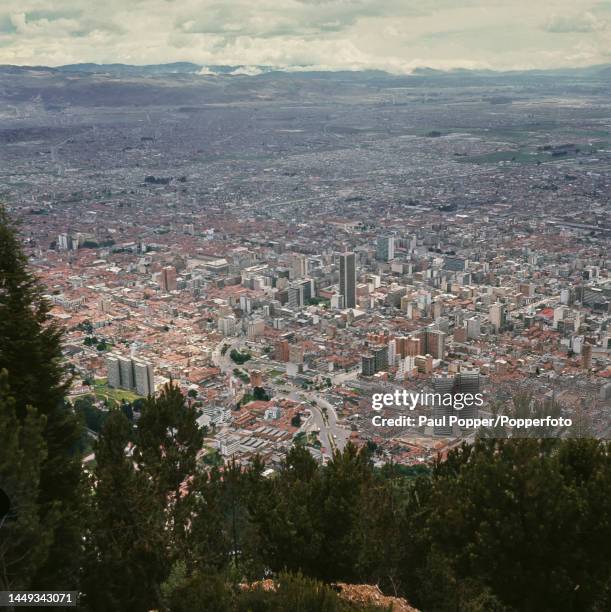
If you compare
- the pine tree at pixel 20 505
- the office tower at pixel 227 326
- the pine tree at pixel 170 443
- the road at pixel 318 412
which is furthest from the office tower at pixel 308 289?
the pine tree at pixel 20 505

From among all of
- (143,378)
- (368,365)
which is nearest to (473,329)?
(368,365)

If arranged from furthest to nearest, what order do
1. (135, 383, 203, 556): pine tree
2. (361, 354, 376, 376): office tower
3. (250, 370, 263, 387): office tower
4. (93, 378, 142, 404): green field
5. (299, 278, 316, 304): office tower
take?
(299, 278, 316, 304): office tower < (250, 370, 263, 387): office tower < (361, 354, 376, 376): office tower < (93, 378, 142, 404): green field < (135, 383, 203, 556): pine tree

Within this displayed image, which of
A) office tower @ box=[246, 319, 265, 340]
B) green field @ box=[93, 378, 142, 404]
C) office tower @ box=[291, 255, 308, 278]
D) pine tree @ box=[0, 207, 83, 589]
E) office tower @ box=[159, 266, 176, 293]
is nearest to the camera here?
pine tree @ box=[0, 207, 83, 589]

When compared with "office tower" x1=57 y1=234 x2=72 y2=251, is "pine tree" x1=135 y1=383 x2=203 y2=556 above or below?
above

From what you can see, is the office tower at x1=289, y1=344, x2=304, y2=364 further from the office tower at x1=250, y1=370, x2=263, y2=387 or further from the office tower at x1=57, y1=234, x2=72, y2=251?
the office tower at x1=57, y1=234, x2=72, y2=251

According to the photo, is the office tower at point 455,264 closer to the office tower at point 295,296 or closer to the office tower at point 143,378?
the office tower at point 295,296

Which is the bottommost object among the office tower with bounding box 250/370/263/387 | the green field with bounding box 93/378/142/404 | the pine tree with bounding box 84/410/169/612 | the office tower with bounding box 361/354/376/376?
the office tower with bounding box 250/370/263/387

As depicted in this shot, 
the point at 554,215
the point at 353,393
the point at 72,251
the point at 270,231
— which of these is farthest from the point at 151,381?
the point at 554,215

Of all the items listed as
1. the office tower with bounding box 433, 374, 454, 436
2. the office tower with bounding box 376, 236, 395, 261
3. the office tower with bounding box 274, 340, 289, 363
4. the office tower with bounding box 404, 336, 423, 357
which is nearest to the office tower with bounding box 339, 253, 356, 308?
the office tower with bounding box 376, 236, 395, 261
